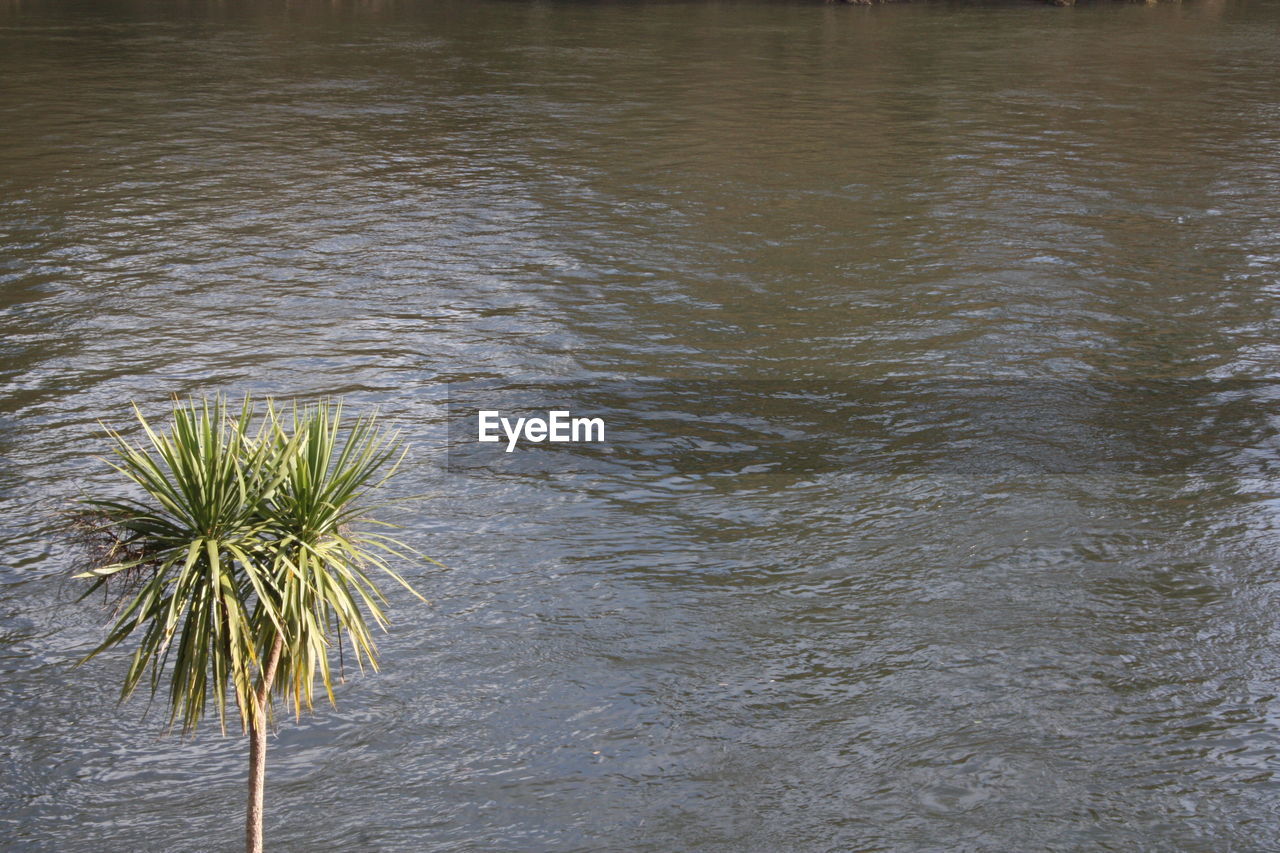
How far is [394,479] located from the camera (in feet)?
37.7

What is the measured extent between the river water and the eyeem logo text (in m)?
0.47

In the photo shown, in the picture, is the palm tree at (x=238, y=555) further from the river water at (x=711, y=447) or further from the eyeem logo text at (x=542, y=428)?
the eyeem logo text at (x=542, y=428)

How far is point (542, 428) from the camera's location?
12.7m

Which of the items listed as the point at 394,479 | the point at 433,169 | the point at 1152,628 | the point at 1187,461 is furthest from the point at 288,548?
the point at 433,169

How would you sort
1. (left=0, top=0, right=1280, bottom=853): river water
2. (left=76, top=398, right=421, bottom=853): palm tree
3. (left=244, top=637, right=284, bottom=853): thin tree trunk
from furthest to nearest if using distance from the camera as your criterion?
(left=0, top=0, right=1280, bottom=853): river water < (left=244, top=637, right=284, bottom=853): thin tree trunk < (left=76, top=398, right=421, bottom=853): palm tree

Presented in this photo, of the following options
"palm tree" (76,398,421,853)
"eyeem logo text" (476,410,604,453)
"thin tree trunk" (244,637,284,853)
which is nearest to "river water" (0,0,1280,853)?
"eyeem logo text" (476,410,604,453)

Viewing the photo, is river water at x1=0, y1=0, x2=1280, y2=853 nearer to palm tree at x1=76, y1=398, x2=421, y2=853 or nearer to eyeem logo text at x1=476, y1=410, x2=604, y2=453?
eyeem logo text at x1=476, y1=410, x2=604, y2=453

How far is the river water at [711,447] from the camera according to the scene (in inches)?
310

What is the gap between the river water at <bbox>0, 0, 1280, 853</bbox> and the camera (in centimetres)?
787

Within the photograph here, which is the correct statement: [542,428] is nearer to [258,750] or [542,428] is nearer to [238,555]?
[258,750]

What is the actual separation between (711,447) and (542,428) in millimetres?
1707

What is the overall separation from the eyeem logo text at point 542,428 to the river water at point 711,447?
1.54 feet

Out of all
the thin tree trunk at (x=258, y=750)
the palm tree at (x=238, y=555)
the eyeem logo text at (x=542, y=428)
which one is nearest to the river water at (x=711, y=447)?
the eyeem logo text at (x=542, y=428)

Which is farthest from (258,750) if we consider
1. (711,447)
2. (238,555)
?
(711,447)
